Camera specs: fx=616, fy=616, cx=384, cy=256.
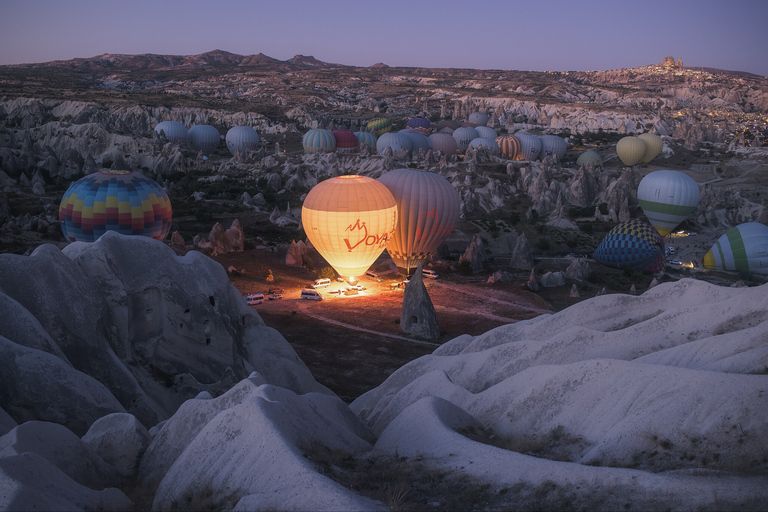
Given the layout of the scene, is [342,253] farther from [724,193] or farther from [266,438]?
[724,193]

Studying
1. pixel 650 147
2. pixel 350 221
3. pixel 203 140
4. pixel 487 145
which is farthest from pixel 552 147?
pixel 350 221

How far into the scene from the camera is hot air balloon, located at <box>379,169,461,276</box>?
35594 millimetres

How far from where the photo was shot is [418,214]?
35.6m

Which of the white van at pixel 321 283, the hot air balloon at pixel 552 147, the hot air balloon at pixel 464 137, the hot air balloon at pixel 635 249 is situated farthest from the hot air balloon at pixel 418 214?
the hot air balloon at pixel 464 137

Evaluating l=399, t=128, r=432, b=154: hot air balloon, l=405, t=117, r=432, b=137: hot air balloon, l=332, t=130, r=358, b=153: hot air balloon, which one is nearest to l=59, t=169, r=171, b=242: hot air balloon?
l=332, t=130, r=358, b=153: hot air balloon

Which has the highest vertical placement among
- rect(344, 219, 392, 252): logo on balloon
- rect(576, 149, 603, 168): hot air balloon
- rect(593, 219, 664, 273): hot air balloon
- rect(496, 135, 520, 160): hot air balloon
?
rect(496, 135, 520, 160): hot air balloon

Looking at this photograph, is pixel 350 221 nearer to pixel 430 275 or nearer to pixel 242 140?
pixel 430 275

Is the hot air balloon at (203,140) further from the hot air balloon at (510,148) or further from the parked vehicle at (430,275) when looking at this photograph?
the parked vehicle at (430,275)

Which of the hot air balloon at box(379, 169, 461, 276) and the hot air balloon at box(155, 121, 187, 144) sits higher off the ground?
the hot air balloon at box(155, 121, 187, 144)

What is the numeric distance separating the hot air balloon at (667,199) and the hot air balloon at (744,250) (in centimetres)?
757

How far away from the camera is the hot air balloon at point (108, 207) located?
32.6 meters

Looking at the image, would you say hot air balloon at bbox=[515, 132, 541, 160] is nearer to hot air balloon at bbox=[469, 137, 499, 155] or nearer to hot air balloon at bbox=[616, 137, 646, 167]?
hot air balloon at bbox=[469, 137, 499, 155]

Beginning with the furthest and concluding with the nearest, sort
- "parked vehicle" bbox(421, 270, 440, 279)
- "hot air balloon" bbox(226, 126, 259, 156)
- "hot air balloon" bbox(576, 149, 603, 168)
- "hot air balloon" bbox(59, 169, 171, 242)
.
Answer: "hot air balloon" bbox(226, 126, 259, 156)
"hot air balloon" bbox(576, 149, 603, 168)
"parked vehicle" bbox(421, 270, 440, 279)
"hot air balloon" bbox(59, 169, 171, 242)

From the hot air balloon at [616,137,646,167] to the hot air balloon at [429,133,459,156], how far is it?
66.5 feet
